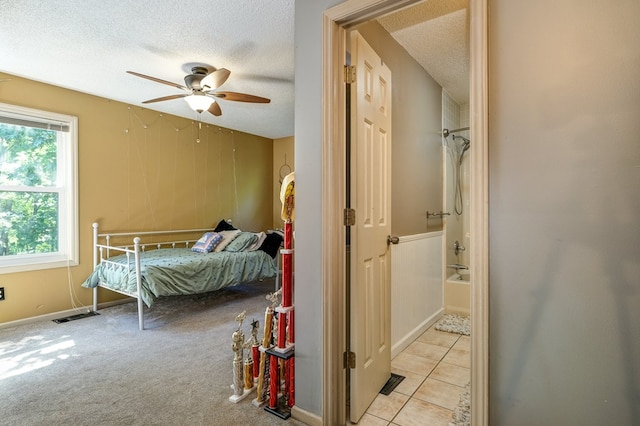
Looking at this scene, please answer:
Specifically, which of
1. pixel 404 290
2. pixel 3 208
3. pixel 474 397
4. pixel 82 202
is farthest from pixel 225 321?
pixel 474 397

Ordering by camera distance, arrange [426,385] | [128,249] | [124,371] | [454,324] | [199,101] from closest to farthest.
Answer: [426,385]
[124,371]
[199,101]
[454,324]
[128,249]

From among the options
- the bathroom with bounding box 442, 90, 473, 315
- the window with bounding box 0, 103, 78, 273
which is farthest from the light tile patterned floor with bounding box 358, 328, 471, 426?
the window with bounding box 0, 103, 78, 273

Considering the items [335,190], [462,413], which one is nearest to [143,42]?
[335,190]

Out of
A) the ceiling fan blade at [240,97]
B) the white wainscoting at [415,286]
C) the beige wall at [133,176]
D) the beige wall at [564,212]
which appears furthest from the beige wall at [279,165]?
the beige wall at [564,212]

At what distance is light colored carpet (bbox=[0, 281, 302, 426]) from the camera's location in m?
1.72

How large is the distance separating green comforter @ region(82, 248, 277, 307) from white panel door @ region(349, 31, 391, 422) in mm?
2120

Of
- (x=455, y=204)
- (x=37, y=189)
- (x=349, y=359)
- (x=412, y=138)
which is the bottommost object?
(x=349, y=359)

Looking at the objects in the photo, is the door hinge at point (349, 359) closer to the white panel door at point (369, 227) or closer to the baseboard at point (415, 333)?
the white panel door at point (369, 227)

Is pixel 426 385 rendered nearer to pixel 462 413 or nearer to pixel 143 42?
pixel 462 413

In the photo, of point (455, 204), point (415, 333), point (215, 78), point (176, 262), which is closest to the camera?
point (215, 78)

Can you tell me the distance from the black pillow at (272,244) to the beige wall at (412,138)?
6.86 feet

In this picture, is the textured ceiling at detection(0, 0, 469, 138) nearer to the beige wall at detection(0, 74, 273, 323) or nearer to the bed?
the beige wall at detection(0, 74, 273, 323)

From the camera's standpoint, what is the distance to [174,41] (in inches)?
97.7

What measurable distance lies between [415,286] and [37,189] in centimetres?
384
